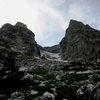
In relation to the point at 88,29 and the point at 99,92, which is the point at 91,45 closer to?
the point at 88,29

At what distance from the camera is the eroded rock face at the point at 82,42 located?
378ft

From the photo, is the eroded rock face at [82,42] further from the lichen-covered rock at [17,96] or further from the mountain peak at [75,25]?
the lichen-covered rock at [17,96]

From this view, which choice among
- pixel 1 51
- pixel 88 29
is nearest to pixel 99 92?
pixel 1 51

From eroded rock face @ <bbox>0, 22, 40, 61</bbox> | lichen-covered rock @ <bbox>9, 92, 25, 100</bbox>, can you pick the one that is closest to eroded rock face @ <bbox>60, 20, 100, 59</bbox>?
eroded rock face @ <bbox>0, 22, 40, 61</bbox>

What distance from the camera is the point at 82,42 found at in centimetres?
12362

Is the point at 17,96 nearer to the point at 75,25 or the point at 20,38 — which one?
the point at 20,38

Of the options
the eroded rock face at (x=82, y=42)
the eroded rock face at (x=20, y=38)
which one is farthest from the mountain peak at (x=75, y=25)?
the eroded rock face at (x=20, y=38)

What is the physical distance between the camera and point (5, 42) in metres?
115

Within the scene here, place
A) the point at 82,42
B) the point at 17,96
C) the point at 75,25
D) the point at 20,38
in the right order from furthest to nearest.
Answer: the point at 75,25
the point at 20,38
the point at 82,42
the point at 17,96

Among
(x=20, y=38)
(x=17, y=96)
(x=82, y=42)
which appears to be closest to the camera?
(x=17, y=96)

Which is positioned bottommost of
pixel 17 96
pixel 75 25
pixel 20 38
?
pixel 17 96

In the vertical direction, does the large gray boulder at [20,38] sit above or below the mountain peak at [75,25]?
below

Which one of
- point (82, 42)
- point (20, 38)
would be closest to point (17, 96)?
point (82, 42)

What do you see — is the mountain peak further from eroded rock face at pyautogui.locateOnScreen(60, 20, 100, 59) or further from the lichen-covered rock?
the lichen-covered rock
